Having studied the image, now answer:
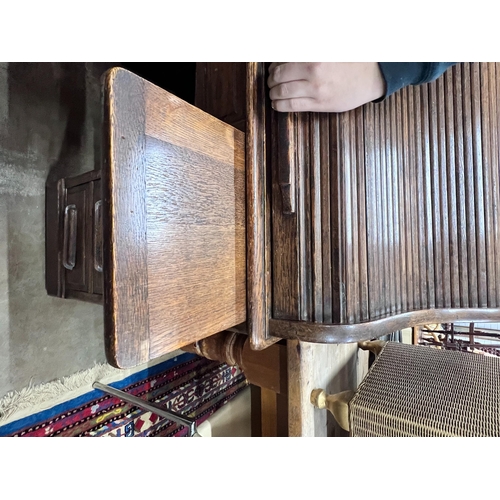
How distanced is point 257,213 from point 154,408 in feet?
2.08

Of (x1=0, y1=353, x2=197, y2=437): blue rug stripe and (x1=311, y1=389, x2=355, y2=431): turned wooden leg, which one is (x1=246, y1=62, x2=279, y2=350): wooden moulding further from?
(x1=0, y1=353, x2=197, y2=437): blue rug stripe

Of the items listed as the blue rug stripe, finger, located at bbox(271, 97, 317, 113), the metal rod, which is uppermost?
finger, located at bbox(271, 97, 317, 113)

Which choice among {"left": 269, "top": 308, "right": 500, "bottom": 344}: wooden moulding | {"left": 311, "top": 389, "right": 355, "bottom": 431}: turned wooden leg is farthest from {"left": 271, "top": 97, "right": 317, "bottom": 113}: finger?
{"left": 311, "top": 389, "right": 355, "bottom": 431}: turned wooden leg

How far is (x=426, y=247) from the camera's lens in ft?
2.26

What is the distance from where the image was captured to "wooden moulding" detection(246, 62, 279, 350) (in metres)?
0.58

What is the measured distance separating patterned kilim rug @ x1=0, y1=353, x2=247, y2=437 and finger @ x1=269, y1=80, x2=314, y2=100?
998 millimetres

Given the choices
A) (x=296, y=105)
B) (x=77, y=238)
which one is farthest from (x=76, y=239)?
(x=296, y=105)

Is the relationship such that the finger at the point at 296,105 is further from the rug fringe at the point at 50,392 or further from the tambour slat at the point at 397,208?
the rug fringe at the point at 50,392

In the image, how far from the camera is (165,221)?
0.44 metres

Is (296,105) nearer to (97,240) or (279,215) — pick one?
(279,215)

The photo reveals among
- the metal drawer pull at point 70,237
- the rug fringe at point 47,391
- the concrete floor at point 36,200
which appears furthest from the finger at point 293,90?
the rug fringe at point 47,391

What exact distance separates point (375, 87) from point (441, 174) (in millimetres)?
282

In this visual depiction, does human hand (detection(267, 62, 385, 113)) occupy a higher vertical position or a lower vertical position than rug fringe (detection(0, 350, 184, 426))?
higher
